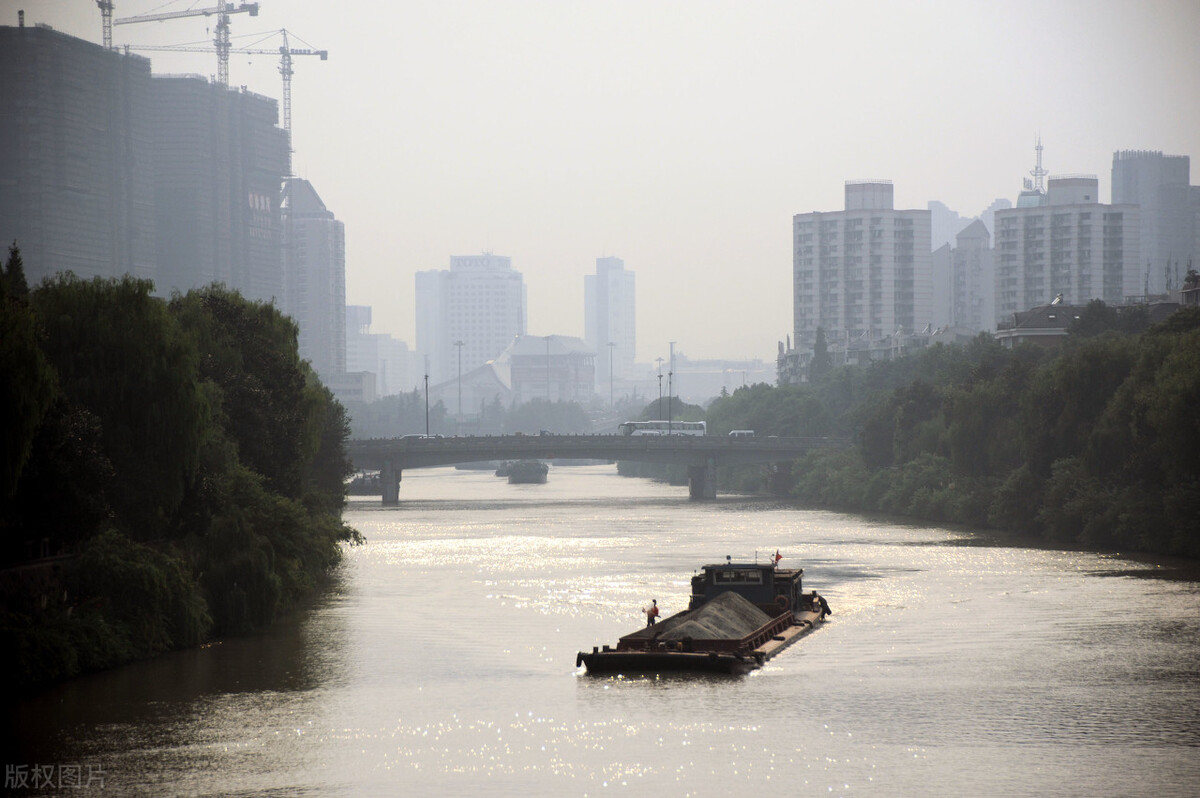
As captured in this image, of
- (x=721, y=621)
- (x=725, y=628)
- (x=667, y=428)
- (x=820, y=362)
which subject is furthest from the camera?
(x=820, y=362)

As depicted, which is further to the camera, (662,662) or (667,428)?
(667,428)

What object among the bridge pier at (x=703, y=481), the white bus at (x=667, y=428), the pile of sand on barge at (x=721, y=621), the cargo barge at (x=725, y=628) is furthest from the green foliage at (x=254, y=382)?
the white bus at (x=667, y=428)

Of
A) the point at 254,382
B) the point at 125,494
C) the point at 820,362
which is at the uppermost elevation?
the point at 820,362

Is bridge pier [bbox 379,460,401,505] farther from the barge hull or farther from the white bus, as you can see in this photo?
the barge hull

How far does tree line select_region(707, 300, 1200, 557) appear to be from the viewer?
68375 mm

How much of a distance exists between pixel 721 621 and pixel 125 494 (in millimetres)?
18272

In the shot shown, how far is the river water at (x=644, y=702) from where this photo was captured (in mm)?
31906

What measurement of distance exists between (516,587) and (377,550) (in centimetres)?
1897

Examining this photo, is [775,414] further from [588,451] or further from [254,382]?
[254,382]

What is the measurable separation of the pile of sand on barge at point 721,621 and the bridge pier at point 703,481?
77.5 m

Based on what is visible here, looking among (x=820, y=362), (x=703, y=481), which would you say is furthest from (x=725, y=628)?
(x=820, y=362)

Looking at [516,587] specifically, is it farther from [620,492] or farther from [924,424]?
[620,492]

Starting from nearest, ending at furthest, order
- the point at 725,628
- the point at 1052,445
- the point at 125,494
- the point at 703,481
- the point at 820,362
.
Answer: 1. the point at 125,494
2. the point at 725,628
3. the point at 1052,445
4. the point at 703,481
5. the point at 820,362

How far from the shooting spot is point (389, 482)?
420 ft
